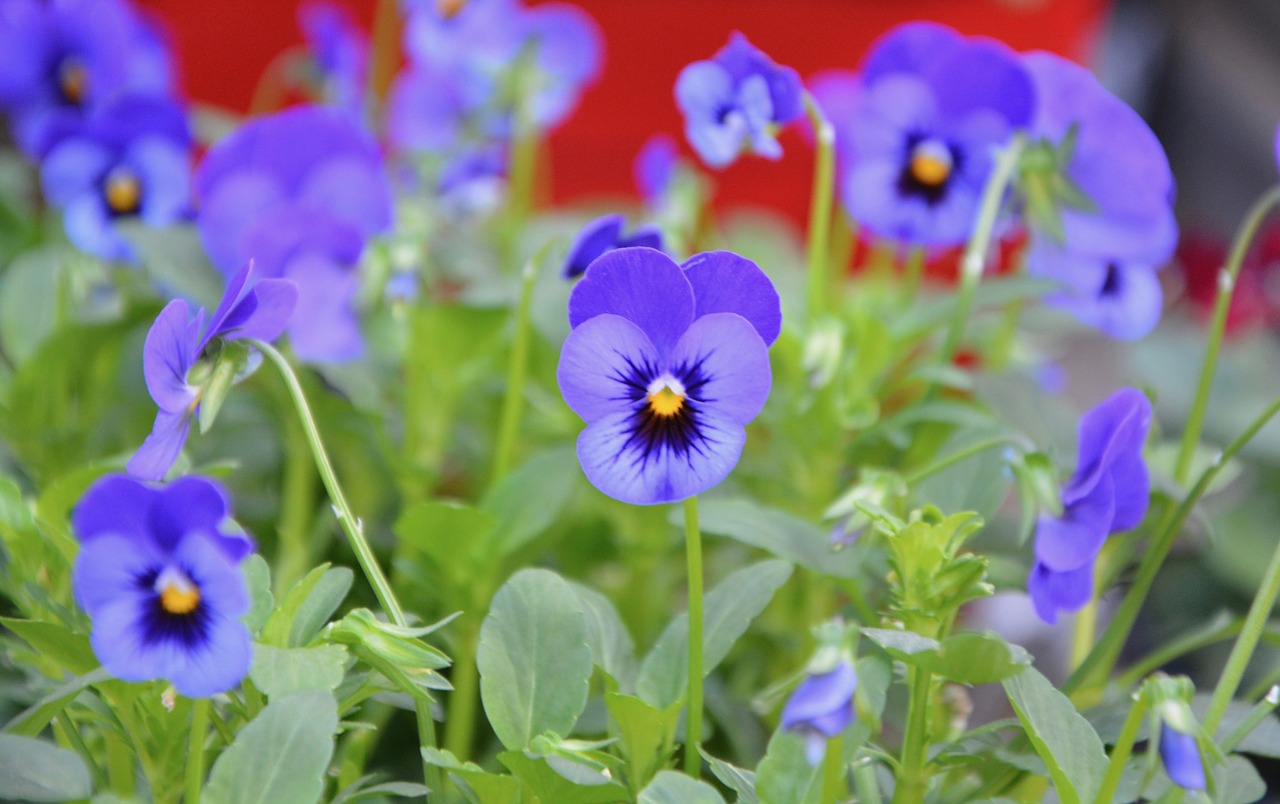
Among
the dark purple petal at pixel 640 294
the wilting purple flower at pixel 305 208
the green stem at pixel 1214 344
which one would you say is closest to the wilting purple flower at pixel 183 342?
the dark purple petal at pixel 640 294

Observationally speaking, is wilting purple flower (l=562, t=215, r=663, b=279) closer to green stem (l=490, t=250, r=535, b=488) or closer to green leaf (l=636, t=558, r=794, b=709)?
green stem (l=490, t=250, r=535, b=488)

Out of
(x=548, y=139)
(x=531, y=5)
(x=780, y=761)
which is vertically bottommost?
(x=780, y=761)

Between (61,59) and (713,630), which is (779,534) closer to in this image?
(713,630)

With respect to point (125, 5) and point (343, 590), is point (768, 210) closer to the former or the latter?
point (125, 5)

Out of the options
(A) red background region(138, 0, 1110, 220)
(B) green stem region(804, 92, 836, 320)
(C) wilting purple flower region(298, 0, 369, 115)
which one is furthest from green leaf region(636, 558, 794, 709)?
(A) red background region(138, 0, 1110, 220)

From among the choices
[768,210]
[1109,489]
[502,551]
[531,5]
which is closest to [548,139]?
[531,5]

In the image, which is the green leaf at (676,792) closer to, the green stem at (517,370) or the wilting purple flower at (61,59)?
the green stem at (517,370)
